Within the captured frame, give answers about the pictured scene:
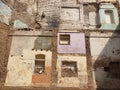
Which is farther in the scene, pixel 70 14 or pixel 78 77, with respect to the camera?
pixel 70 14

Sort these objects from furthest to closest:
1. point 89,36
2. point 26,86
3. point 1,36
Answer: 1. point 89,36
2. point 1,36
3. point 26,86

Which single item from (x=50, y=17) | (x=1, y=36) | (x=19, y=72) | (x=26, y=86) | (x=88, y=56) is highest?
(x=50, y=17)

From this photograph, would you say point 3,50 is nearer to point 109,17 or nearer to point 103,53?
point 103,53

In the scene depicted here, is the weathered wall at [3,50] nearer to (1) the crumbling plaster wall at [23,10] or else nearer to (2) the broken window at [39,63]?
(1) the crumbling plaster wall at [23,10]

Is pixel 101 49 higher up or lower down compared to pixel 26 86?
higher up

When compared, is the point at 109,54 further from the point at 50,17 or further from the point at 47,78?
the point at 50,17

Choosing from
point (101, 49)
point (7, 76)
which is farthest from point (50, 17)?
point (7, 76)

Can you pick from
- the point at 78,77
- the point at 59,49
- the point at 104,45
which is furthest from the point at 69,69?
the point at 104,45
